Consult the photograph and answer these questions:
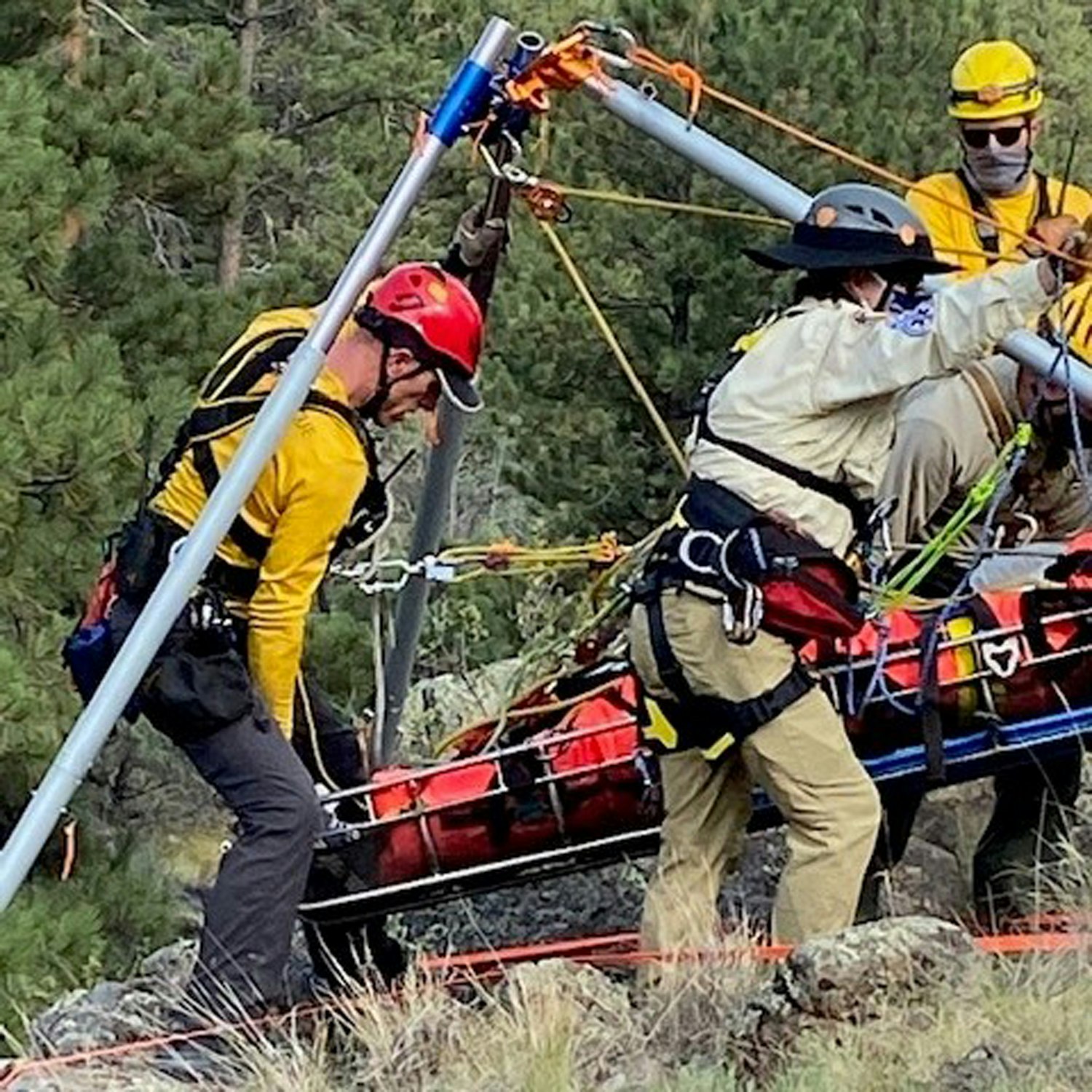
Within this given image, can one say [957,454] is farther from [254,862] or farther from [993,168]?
[254,862]

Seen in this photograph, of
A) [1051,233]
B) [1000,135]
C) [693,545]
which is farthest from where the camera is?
[1000,135]

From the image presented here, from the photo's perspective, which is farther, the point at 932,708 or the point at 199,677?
the point at 932,708

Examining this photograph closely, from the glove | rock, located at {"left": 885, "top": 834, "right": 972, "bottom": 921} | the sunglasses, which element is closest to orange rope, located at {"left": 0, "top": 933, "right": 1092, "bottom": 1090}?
rock, located at {"left": 885, "top": 834, "right": 972, "bottom": 921}

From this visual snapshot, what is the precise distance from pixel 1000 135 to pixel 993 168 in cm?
10

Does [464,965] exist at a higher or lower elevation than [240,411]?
lower

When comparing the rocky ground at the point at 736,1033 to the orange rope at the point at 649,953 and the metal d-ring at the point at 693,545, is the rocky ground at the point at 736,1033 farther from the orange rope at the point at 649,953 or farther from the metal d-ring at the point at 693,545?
the metal d-ring at the point at 693,545

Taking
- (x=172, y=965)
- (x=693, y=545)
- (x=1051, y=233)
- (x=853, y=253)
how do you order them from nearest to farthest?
(x=853, y=253) → (x=693, y=545) → (x=1051, y=233) → (x=172, y=965)

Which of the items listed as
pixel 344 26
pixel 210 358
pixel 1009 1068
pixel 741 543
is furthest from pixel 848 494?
pixel 344 26

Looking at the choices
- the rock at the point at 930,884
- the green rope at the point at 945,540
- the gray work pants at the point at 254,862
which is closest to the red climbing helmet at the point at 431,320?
the gray work pants at the point at 254,862

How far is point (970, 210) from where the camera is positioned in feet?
20.2

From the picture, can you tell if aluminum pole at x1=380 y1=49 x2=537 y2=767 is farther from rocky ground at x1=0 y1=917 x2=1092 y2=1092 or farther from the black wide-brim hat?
rocky ground at x1=0 y1=917 x2=1092 y2=1092

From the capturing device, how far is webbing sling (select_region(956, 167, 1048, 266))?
6279 millimetres

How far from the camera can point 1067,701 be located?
18.3ft

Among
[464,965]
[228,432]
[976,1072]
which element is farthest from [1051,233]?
[464,965]
